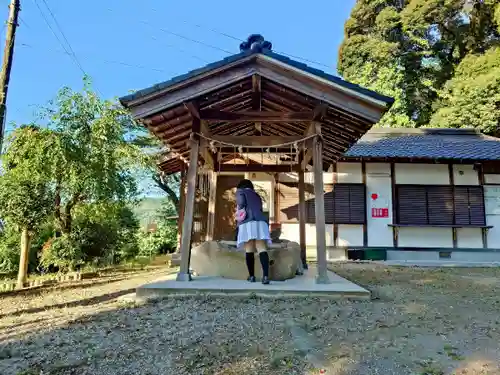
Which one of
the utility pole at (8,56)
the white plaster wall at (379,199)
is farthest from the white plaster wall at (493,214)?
the utility pole at (8,56)

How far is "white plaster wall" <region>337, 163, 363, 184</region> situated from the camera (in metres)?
10.5

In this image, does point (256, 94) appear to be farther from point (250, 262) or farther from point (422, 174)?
point (422, 174)

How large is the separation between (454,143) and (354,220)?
4.64 meters

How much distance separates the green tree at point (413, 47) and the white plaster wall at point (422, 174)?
871 centimetres

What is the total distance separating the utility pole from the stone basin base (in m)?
3.36

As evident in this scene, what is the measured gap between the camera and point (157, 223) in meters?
15.8

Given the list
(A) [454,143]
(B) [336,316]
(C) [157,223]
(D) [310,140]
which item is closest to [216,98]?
(D) [310,140]

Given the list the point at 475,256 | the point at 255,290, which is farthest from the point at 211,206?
the point at 475,256

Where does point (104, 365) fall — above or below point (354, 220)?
below

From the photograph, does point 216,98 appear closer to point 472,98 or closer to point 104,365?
point 104,365

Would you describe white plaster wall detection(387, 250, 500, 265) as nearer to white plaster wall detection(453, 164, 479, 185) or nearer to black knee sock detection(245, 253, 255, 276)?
white plaster wall detection(453, 164, 479, 185)

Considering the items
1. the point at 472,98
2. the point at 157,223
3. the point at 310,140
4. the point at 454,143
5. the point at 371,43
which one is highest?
the point at 371,43

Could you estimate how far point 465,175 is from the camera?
34.3ft

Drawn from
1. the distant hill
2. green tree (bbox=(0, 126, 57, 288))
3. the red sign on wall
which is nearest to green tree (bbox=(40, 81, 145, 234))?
green tree (bbox=(0, 126, 57, 288))
